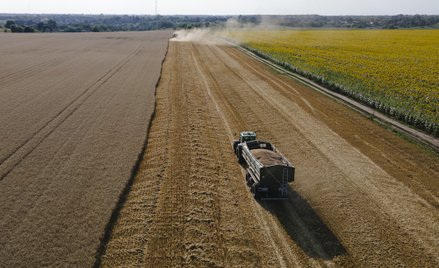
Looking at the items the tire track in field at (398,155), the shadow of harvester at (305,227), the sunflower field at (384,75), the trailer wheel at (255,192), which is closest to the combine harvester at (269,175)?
the trailer wheel at (255,192)

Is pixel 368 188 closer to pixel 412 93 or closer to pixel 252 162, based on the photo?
pixel 252 162

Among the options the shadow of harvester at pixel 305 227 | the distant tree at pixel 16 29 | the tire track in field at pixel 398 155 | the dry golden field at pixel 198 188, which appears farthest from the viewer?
the distant tree at pixel 16 29

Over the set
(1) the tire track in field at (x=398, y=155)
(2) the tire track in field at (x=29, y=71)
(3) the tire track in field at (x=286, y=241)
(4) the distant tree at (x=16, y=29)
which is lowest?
(3) the tire track in field at (x=286, y=241)

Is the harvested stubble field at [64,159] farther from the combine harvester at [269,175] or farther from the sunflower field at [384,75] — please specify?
the sunflower field at [384,75]

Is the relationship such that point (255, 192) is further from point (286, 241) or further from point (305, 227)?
point (286, 241)

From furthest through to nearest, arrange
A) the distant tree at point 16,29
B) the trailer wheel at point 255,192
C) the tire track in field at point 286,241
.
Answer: the distant tree at point 16,29 < the trailer wheel at point 255,192 < the tire track in field at point 286,241

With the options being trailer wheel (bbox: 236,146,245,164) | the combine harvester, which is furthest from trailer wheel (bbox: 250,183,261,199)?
trailer wheel (bbox: 236,146,245,164)
